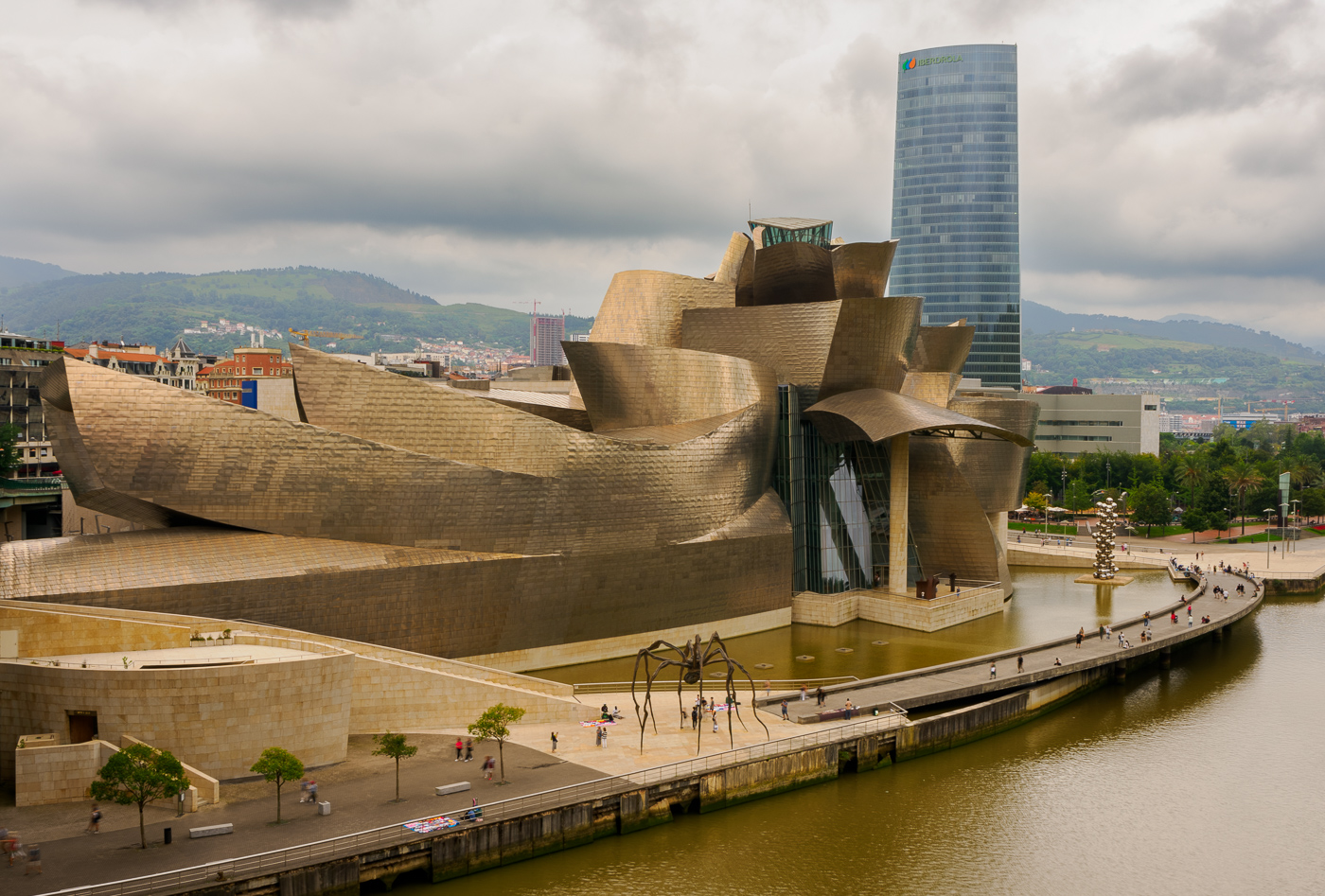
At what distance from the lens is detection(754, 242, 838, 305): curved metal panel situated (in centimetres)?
4494

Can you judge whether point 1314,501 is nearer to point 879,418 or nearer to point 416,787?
point 879,418

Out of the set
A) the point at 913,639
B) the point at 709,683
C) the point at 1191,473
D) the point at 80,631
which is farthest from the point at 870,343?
the point at 1191,473

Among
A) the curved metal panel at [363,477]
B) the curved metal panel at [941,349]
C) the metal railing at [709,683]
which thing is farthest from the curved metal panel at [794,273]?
the metal railing at [709,683]

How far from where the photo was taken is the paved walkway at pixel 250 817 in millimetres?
17234

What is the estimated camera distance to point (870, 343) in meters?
41.2

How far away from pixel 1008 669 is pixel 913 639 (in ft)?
20.7

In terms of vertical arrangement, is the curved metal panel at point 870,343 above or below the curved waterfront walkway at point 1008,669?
above

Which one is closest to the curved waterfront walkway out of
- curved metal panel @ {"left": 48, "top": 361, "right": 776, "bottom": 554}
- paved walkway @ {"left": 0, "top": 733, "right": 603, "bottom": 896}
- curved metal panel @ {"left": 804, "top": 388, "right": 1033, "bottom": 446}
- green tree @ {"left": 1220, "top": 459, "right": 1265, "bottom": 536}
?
curved metal panel @ {"left": 48, "top": 361, "right": 776, "bottom": 554}

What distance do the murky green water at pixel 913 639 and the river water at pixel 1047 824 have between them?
2.38 meters

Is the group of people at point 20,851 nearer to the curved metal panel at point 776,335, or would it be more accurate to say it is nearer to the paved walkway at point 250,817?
the paved walkway at point 250,817

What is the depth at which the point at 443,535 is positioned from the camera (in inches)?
1175

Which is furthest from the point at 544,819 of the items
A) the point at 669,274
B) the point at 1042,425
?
the point at 1042,425

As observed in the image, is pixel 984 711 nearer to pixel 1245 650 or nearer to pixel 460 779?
pixel 460 779

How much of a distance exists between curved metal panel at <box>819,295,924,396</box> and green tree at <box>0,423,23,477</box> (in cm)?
5024
